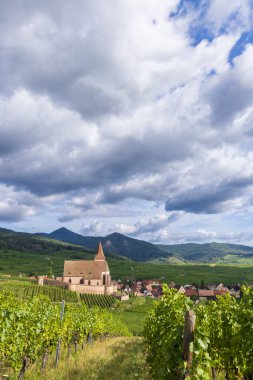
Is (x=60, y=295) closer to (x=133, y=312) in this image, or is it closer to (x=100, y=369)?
(x=133, y=312)

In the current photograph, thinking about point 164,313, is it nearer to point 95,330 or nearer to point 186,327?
point 186,327

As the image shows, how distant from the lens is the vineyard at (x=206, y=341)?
7608 mm

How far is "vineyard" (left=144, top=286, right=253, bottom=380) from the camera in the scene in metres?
7.61

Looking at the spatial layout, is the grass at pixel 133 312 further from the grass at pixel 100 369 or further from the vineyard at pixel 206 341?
the vineyard at pixel 206 341

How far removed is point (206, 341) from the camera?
26.2 feet

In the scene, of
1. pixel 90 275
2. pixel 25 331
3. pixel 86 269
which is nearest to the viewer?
pixel 25 331

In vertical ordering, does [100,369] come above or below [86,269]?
below

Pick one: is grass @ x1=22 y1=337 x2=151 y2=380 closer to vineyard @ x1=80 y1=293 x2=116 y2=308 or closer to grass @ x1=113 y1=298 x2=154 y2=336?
grass @ x1=113 y1=298 x2=154 y2=336

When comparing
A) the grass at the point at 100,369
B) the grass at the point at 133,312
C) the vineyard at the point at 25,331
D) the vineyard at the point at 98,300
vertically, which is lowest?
the grass at the point at 133,312

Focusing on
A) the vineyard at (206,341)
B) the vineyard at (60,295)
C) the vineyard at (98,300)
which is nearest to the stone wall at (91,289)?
the vineyard at (98,300)

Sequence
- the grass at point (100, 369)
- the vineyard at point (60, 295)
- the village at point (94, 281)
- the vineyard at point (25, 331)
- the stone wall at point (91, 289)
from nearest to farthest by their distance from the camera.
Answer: the vineyard at point (25, 331) → the grass at point (100, 369) → the vineyard at point (60, 295) → the stone wall at point (91, 289) → the village at point (94, 281)

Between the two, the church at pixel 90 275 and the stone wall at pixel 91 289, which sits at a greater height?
the church at pixel 90 275

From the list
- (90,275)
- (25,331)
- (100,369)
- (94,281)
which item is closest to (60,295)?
(94,281)

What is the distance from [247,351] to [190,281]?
177 metres
